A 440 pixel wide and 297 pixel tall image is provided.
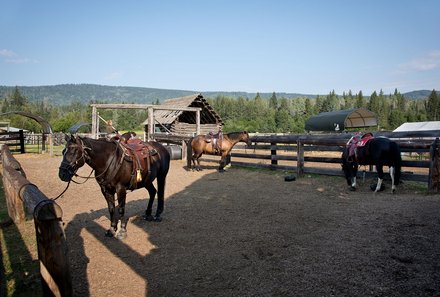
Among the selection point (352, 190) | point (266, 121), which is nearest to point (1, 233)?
point (352, 190)

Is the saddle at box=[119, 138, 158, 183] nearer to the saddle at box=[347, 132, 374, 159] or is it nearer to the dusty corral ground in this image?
the dusty corral ground

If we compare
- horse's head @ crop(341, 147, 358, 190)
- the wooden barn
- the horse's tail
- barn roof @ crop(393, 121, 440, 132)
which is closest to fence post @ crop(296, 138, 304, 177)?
horse's head @ crop(341, 147, 358, 190)

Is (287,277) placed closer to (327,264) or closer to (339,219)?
(327,264)

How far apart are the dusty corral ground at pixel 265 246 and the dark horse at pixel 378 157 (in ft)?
1.66

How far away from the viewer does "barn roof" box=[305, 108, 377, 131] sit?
37.0m

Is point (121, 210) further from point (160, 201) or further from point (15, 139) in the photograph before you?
point (15, 139)

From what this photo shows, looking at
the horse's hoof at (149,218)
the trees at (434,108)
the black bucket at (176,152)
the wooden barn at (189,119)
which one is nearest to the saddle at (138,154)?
the horse's hoof at (149,218)

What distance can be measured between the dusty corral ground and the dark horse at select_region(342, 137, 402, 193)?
51 cm

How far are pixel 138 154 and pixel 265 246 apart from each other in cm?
308

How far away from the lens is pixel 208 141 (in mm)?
14266

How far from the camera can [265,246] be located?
16.7ft

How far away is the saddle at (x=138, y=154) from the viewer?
598 centimetres

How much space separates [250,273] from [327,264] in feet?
3.59

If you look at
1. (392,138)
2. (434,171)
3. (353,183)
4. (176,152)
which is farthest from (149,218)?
(176,152)
